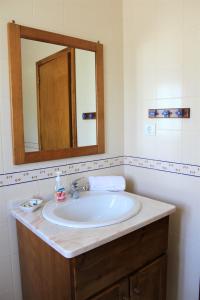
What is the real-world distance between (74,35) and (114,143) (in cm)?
77

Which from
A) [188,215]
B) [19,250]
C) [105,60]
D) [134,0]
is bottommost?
[19,250]

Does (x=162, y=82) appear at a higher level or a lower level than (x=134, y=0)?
lower

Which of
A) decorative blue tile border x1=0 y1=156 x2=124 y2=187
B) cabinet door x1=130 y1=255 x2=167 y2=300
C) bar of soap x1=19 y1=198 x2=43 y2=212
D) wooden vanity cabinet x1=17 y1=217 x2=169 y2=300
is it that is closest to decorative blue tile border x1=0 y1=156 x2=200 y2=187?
decorative blue tile border x1=0 y1=156 x2=124 y2=187

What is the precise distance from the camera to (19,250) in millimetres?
1383

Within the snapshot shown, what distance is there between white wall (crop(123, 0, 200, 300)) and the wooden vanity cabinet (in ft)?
0.72

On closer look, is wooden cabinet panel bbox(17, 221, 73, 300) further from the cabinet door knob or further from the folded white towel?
the folded white towel

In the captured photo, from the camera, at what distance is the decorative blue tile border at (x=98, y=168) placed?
137cm

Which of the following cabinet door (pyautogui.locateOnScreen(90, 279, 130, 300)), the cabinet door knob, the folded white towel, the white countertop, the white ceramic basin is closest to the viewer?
the white countertop

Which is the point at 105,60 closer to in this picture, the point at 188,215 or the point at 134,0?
the point at 134,0

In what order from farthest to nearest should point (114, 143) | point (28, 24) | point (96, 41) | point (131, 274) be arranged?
1. point (114, 143)
2. point (96, 41)
3. point (28, 24)
4. point (131, 274)

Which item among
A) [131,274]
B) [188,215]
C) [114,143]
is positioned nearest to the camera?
[131,274]

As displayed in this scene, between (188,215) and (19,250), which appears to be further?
(188,215)

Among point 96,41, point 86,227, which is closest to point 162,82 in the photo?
point 96,41

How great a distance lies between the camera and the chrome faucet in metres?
1.50
